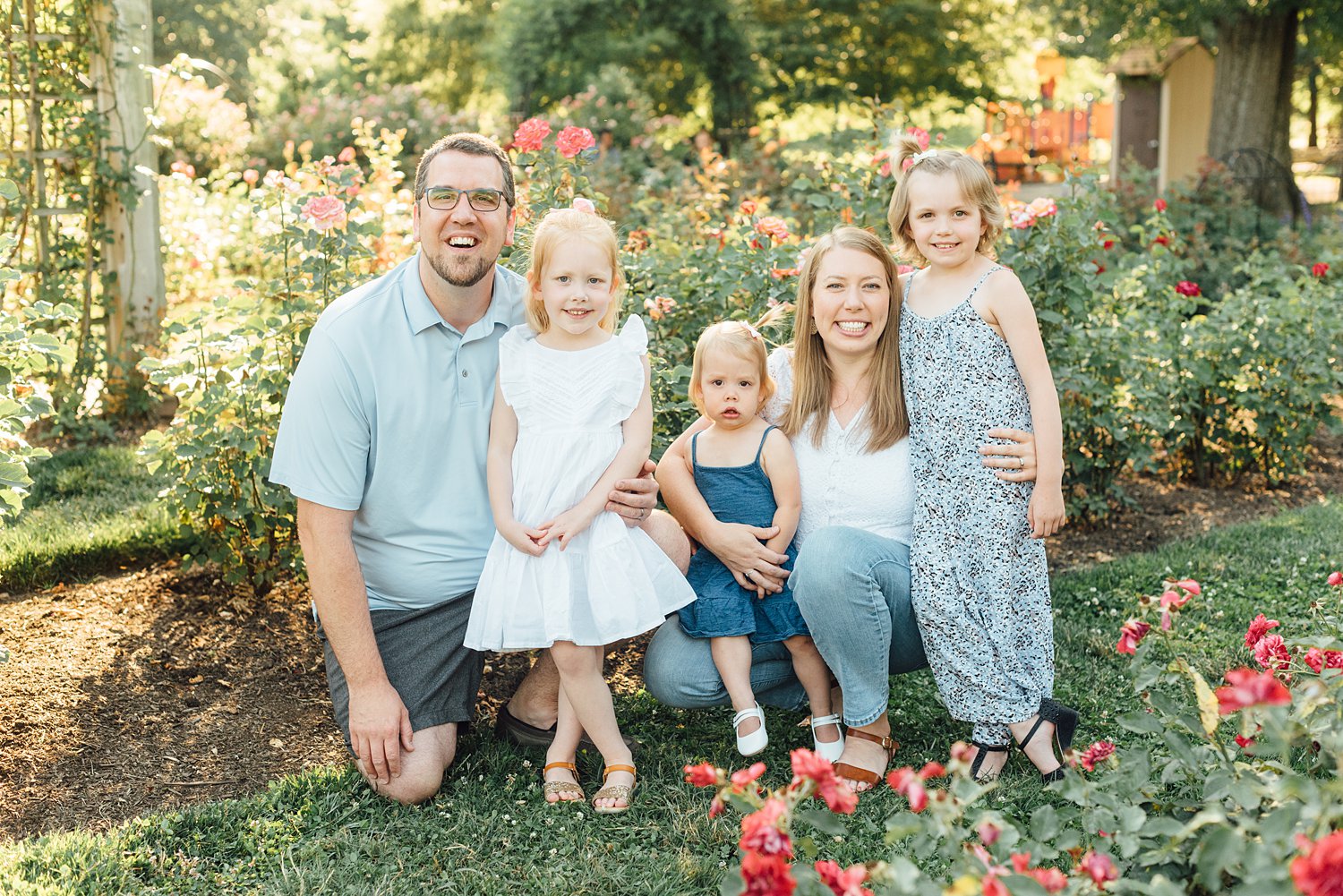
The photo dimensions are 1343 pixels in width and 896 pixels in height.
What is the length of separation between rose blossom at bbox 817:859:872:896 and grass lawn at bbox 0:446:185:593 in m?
2.97

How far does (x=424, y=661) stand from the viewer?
2.75 metres

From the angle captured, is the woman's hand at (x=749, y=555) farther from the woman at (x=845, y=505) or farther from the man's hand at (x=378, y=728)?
the man's hand at (x=378, y=728)

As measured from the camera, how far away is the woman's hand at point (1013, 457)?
268 centimetres

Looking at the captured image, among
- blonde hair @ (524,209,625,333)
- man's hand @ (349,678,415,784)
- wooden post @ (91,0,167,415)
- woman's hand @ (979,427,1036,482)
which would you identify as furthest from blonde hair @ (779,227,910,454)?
wooden post @ (91,0,167,415)

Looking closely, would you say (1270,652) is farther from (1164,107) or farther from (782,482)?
(1164,107)

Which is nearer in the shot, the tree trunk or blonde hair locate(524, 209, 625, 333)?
blonde hair locate(524, 209, 625, 333)

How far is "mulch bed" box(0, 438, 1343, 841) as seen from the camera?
2.71 meters

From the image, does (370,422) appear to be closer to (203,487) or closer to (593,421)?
(593,421)

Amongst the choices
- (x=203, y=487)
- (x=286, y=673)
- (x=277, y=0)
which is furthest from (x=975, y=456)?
(x=277, y=0)

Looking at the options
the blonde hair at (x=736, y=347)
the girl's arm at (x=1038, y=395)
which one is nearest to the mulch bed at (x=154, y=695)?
the blonde hair at (x=736, y=347)

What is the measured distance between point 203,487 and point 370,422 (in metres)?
1.18

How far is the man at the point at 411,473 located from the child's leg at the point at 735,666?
275 millimetres

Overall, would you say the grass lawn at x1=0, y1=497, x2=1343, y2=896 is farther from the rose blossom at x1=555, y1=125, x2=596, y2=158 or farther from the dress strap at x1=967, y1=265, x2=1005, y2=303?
the rose blossom at x1=555, y1=125, x2=596, y2=158

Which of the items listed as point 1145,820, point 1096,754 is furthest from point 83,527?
point 1145,820
